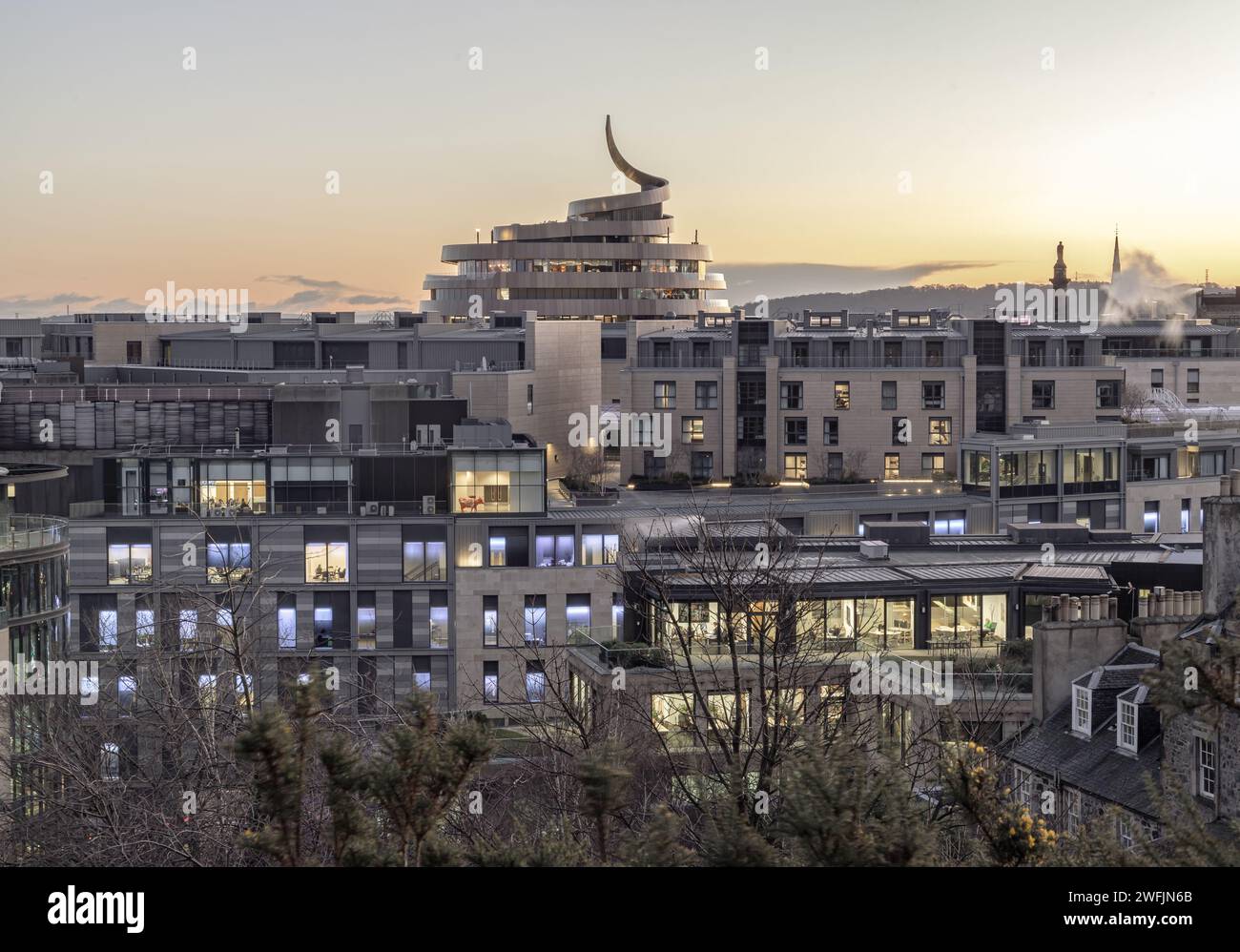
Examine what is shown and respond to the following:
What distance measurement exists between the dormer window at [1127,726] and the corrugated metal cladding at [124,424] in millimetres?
49472

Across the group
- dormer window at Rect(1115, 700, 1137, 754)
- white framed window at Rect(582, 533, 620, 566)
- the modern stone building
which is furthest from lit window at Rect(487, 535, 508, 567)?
the modern stone building

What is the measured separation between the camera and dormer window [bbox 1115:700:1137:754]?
2250cm

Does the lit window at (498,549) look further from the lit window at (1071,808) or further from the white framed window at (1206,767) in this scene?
the white framed window at (1206,767)

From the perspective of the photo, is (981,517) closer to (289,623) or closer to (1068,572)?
(1068,572)

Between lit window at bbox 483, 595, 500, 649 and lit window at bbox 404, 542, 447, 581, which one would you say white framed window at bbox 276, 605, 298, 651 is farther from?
lit window at bbox 483, 595, 500, 649

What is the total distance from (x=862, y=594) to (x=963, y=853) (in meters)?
22.7

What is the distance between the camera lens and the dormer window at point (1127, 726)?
73.8ft

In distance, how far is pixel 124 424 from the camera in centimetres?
6656

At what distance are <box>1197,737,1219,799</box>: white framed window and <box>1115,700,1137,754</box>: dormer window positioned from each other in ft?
8.06

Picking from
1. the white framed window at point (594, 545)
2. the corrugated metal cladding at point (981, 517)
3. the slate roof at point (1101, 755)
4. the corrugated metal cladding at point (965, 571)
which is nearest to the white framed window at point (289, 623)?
the white framed window at point (594, 545)

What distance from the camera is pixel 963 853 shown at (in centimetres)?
1509

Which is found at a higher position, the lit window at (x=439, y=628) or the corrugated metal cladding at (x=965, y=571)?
the corrugated metal cladding at (x=965, y=571)

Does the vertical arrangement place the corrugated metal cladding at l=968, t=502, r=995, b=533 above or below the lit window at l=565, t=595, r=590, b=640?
above
